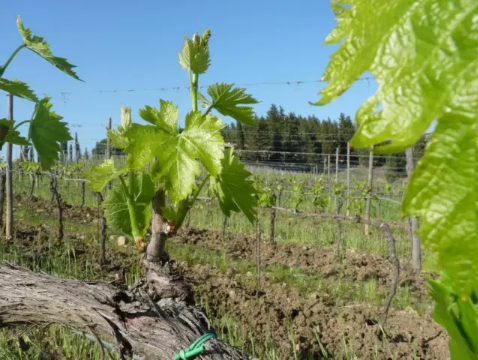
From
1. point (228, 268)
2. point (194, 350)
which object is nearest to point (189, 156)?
point (194, 350)

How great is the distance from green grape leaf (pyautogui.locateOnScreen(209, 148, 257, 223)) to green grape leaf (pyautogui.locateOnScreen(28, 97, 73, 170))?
541 mm

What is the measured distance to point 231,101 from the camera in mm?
1432

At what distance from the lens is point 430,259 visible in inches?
25.3

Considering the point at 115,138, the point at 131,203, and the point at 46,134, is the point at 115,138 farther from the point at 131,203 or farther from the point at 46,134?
the point at 46,134

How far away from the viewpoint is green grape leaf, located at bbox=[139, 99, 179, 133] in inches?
50.8

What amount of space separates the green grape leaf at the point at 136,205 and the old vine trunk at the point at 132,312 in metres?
0.18

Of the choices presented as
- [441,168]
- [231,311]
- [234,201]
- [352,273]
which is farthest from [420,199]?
[352,273]

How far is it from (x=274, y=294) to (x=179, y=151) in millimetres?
4532

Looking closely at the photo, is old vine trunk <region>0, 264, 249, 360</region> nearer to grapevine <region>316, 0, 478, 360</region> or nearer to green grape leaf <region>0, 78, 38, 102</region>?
green grape leaf <region>0, 78, 38, 102</region>

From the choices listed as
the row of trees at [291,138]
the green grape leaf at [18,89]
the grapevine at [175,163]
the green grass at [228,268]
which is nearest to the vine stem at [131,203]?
the grapevine at [175,163]

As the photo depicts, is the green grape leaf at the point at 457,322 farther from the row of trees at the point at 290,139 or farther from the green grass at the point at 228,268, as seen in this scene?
the row of trees at the point at 290,139

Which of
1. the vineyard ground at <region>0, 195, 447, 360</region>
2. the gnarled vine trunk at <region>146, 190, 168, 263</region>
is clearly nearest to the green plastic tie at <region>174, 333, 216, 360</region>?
the gnarled vine trunk at <region>146, 190, 168, 263</region>

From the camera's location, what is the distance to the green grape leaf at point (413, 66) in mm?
333

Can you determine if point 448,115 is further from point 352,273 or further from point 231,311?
point 352,273
